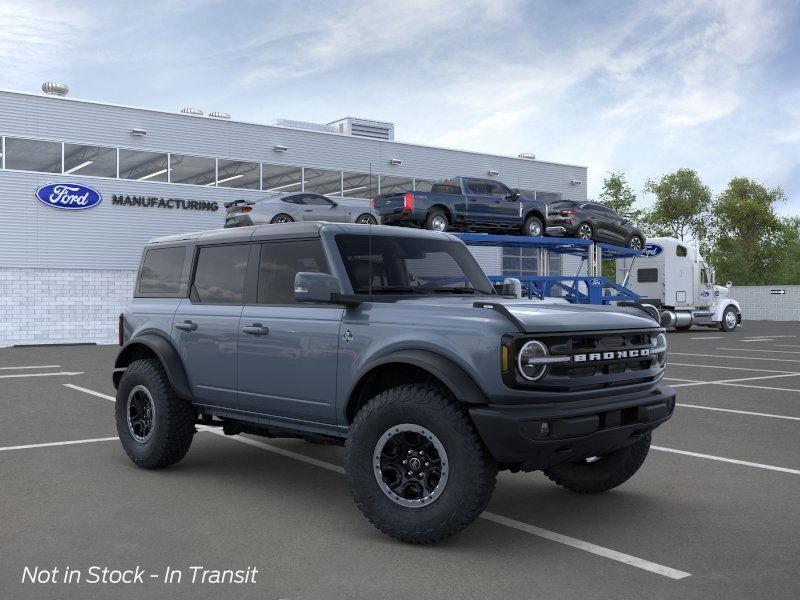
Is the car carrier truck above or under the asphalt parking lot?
above

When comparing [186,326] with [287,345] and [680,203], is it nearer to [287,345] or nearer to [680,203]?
[287,345]

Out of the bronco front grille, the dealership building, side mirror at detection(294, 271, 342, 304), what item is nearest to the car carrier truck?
the dealership building

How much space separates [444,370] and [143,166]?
87.8 ft

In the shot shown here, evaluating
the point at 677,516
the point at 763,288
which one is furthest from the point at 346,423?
the point at 763,288

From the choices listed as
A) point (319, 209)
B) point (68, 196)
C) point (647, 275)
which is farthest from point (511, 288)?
point (647, 275)

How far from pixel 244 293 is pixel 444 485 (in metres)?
2.45

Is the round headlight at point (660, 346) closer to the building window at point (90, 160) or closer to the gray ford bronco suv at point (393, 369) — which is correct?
the gray ford bronco suv at point (393, 369)

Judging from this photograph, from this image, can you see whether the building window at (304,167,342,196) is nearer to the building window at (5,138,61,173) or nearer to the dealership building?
the dealership building

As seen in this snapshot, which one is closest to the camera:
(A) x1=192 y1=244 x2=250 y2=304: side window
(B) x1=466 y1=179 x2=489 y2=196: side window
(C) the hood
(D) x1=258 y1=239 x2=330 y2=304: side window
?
(C) the hood

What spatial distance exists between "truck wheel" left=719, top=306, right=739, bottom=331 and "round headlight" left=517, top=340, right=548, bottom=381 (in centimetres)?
3087

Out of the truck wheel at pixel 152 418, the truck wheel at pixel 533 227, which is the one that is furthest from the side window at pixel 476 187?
the truck wheel at pixel 152 418

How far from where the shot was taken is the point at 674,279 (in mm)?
31438

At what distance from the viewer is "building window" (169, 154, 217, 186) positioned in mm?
29766

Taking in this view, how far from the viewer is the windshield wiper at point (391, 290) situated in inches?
222
